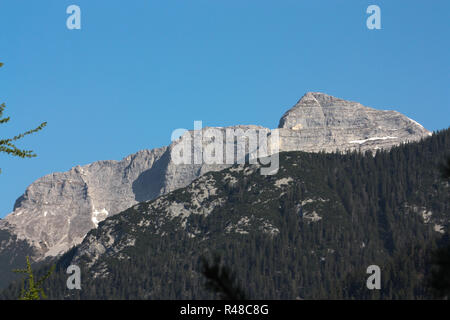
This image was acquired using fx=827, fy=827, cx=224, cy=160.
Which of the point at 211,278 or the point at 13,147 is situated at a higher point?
the point at 13,147

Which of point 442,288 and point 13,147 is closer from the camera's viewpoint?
point 442,288

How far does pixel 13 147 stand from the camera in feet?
113

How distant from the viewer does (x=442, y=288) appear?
21547mm
